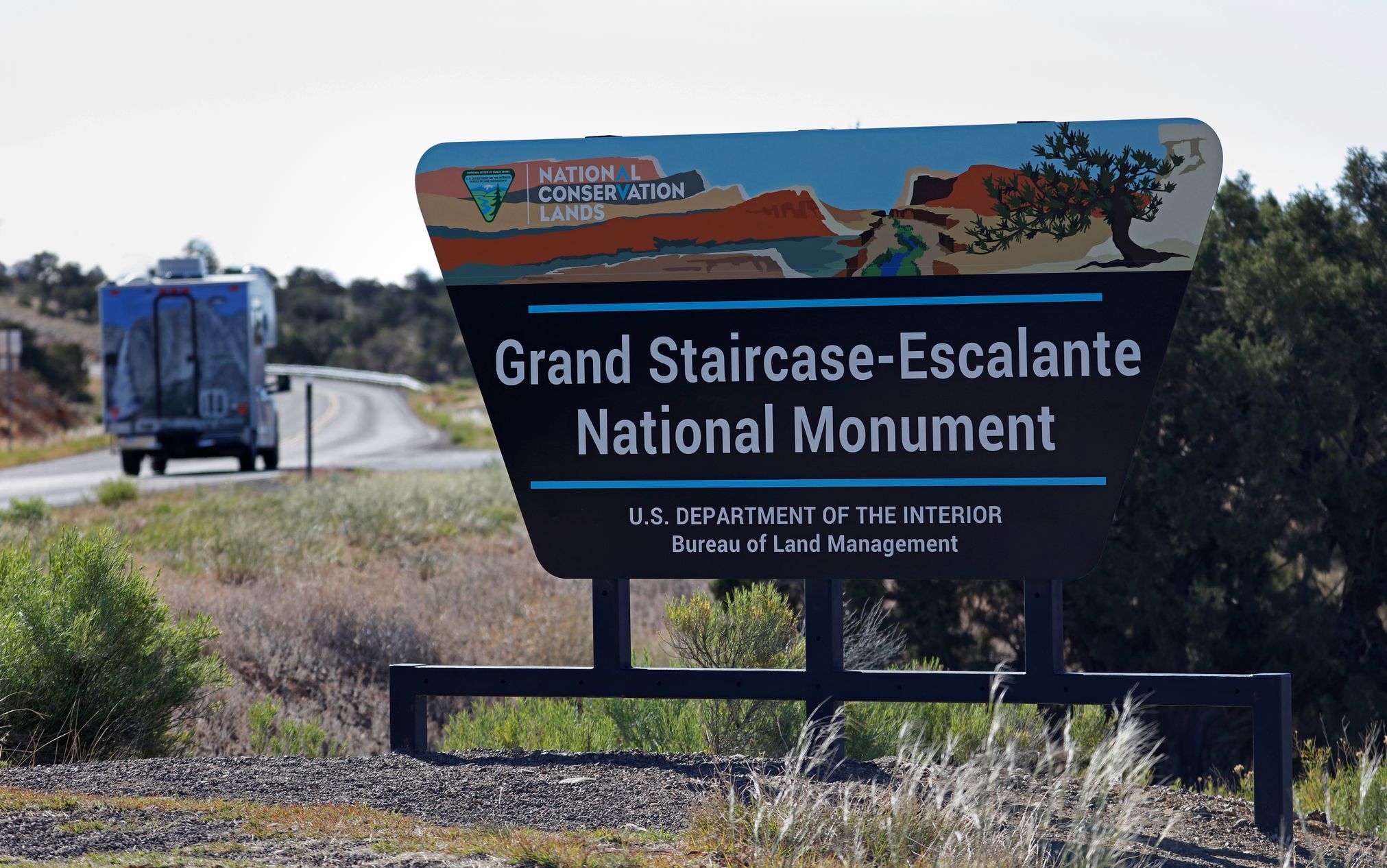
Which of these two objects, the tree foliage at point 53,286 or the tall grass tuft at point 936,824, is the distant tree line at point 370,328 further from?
the tall grass tuft at point 936,824

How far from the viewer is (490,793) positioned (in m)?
5.10

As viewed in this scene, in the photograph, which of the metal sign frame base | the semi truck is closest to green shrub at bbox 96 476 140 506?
the semi truck

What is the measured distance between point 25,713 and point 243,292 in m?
17.7

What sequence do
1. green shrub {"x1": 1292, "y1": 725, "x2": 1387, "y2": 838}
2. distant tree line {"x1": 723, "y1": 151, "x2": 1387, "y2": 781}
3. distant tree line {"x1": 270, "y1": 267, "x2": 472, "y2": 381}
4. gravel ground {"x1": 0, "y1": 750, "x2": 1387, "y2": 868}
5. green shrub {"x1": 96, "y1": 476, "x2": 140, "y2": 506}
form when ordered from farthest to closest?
1. distant tree line {"x1": 270, "y1": 267, "x2": 472, "y2": 381}
2. green shrub {"x1": 96, "y1": 476, "x2": 140, "y2": 506}
3. distant tree line {"x1": 723, "y1": 151, "x2": 1387, "y2": 781}
4. green shrub {"x1": 1292, "y1": 725, "x2": 1387, "y2": 838}
5. gravel ground {"x1": 0, "y1": 750, "x2": 1387, "y2": 868}

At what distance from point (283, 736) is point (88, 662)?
1.60 metres

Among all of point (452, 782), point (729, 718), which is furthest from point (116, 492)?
point (452, 782)

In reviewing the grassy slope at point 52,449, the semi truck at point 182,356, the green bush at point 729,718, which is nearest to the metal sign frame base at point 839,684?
the green bush at point 729,718

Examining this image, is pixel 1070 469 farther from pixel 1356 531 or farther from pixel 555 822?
pixel 1356 531

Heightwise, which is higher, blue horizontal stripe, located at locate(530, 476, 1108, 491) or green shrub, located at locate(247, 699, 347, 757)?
blue horizontal stripe, located at locate(530, 476, 1108, 491)

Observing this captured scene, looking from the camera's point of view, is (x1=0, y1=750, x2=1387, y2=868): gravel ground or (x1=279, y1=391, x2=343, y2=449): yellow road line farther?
(x1=279, y1=391, x2=343, y2=449): yellow road line

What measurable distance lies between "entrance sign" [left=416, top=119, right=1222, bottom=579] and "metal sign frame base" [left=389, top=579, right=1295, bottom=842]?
8.5 inches

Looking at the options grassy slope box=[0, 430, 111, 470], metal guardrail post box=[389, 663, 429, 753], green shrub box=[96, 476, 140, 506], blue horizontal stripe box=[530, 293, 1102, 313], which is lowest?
metal guardrail post box=[389, 663, 429, 753]

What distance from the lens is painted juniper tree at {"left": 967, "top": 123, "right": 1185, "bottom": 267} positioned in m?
5.71

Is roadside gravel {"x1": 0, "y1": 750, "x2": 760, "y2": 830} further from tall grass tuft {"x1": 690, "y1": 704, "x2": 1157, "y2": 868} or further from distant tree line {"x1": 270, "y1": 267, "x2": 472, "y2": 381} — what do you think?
distant tree line {"x1": 270, "y1": 267, "x2": 472, "y2": 381}
